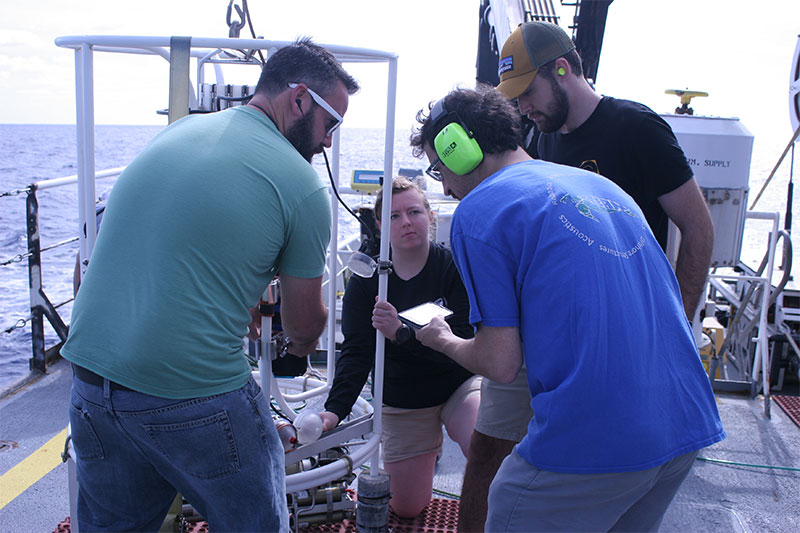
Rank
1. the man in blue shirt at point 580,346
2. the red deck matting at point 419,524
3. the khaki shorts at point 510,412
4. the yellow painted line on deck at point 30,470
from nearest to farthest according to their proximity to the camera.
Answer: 1. the man in blue shirt at point 580,346
2. the khaki shorts at point 510,412
3. the red deck matting at point 419,524
4. the yellow painted line on deck at point 30,470

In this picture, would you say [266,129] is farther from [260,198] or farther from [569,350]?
[569,350]

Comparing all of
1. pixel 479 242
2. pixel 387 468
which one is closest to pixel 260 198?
pixel 479 242

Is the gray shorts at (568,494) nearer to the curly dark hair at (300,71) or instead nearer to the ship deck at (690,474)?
the curly dark hair at (300,71)

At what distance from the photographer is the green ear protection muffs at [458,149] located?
1.76 m

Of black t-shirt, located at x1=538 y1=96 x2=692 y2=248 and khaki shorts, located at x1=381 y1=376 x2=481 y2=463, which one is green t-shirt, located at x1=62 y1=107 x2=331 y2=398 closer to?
black t-shirt, located at x1=538 y1=96 x2=692 y2=248

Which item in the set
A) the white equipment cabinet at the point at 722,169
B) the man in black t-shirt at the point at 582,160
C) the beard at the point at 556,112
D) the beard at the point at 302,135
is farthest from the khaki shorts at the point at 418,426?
the white equipment cabinet at the point at 722,169

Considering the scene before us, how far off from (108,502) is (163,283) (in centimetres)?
63

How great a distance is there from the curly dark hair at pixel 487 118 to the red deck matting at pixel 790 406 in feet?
11.9

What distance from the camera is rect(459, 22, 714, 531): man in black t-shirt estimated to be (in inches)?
93.4

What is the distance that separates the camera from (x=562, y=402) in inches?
57.1

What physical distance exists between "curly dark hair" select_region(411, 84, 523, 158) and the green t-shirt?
1.63 feet

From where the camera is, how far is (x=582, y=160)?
256 cm

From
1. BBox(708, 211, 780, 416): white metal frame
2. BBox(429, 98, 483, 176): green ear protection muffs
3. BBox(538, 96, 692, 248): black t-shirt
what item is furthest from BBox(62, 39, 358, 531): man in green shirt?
BBox(708, 211, 780, 416): white metal frame

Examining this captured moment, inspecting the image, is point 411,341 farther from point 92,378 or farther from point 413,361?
point 92,378
